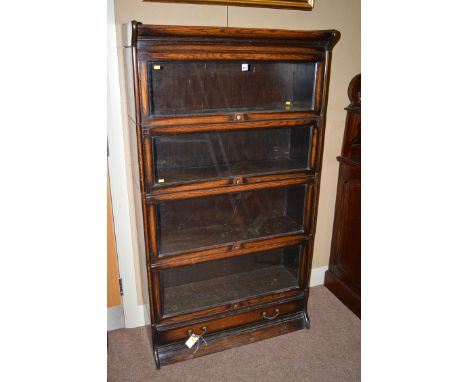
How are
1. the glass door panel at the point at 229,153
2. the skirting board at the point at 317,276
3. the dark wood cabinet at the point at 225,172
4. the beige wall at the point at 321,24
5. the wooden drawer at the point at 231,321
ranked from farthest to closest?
the skirting board at the point at 317,276 → the wooden drawer at the point at 231,321 → the glass door panel at the point at 229,153 → the beige wall at the point at 321,24 → the dark wood cabinet at the point at 225,172

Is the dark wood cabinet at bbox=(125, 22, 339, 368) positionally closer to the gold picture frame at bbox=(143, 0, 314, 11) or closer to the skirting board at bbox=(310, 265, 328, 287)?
the gold picture frame at bbox=(143, 0, 314, 11)

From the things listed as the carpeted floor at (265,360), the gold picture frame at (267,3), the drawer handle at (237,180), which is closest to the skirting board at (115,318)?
the carpeted floor at (265,360)

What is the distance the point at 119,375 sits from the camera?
1.83m

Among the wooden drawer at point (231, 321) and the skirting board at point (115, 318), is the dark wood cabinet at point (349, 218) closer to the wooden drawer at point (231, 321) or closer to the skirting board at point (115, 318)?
the wooden drawer at point (231, 321)

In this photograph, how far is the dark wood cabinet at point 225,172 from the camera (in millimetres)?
1495

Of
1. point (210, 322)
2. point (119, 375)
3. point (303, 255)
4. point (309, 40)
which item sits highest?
point (309, 40)

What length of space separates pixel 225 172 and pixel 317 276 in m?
1.28

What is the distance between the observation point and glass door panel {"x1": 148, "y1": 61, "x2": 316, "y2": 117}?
1.66 m

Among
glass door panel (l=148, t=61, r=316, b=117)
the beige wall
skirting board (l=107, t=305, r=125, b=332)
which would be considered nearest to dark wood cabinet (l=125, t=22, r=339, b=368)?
glass door panel (l=148, t=61, r=316, b=117)

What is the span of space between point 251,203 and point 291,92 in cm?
66

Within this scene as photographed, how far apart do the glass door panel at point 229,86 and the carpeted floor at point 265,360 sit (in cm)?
→ 132
